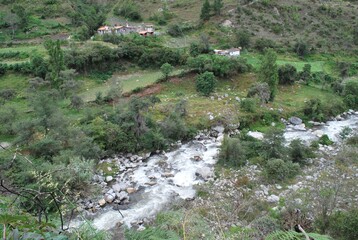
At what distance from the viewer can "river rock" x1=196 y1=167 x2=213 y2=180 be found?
13431 mm

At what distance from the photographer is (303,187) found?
12070 millimetres

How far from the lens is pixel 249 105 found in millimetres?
19188

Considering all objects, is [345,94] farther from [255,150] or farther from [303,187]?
[303,187]

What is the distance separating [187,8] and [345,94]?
23.1m

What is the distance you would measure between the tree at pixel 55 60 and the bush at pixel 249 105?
12258mm

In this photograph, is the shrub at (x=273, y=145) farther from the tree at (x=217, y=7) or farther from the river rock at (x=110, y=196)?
the tree at (x=217, y=7)

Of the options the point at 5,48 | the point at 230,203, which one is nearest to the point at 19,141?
the point at 230,203

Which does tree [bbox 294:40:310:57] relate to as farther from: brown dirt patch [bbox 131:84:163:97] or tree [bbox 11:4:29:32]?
tree [bbox 11:4:29:32]

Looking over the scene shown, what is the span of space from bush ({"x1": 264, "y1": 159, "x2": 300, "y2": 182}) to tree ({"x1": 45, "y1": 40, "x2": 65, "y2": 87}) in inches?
586

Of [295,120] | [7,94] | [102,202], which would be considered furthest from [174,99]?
[7,94]

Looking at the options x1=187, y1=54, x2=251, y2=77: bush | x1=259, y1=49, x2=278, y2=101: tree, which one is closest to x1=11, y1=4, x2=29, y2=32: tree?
x1=187, y1=54, x2=251, y2=77: bush

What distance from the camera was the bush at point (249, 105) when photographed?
19.1 m

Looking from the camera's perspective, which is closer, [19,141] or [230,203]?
[230,203]

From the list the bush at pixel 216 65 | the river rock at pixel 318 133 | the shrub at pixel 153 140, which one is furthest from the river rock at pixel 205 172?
the bush at pixel 216 65
